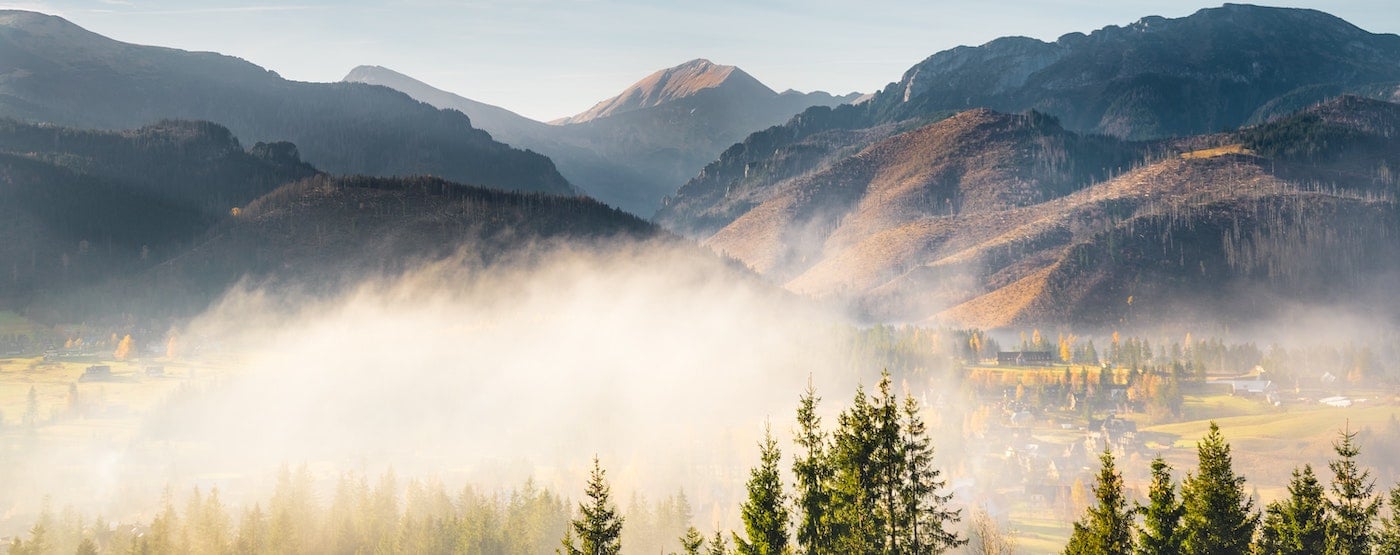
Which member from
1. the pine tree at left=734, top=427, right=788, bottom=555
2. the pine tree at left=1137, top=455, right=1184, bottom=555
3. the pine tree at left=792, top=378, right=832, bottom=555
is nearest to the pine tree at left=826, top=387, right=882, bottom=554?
the pine tree at left=792, top=378, right=832, bottom=555

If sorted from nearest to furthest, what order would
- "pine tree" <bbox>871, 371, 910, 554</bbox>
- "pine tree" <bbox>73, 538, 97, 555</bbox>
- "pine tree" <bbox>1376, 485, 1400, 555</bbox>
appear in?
"pine tree" <bbox>871, 371, 910, 554</bbox> → "pine tree" <bbox>1376, 485, 1400, 555</bbox> → "pine tree" <bbox>73, 538, 97, 555</bbox>

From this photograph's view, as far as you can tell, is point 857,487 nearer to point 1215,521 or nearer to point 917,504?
point 917,504

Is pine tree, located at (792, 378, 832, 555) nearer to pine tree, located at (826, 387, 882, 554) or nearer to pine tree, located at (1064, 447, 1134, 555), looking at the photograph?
pine tree, located at (826, 387, 882, 554)

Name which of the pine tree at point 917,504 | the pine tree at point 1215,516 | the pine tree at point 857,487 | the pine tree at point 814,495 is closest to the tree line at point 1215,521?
the pine tree at point 1215,516

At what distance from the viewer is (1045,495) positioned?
599ft

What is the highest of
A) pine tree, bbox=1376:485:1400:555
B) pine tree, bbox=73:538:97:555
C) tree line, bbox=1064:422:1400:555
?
tree line, bbox=1064:422:1400:555

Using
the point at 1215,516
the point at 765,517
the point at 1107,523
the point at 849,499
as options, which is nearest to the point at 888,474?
the point at 849,499

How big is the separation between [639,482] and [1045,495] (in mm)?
76035

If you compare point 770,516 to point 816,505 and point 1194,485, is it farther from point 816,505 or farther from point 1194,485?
point 1194,485

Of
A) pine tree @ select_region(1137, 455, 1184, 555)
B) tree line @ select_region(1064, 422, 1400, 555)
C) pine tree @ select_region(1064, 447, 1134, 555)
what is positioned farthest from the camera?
pine tree @ select_region(1137, 455, 1184, 555)

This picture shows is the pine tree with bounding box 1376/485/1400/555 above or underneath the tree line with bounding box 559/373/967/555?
underneath

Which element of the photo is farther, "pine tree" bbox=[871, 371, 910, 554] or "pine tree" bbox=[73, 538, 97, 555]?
"pine tree" bbox=[73, 538, 97, 555]

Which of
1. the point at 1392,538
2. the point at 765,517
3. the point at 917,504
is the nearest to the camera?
the point at 765,517

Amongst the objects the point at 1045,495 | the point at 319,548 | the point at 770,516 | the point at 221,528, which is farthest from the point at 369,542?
the point at 1045,495
